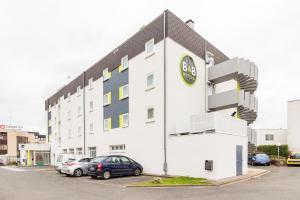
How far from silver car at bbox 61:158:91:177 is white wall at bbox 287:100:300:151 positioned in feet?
117

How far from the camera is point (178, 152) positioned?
61.3 feet

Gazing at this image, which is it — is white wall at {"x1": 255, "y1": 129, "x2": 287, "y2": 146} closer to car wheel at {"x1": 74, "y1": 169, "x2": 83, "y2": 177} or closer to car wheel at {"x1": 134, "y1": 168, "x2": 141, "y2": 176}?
car wheel at {"x1": 134, "y1": 168, "x2": 141, "y2": 176}

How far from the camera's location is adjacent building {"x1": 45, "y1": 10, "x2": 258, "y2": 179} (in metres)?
17.9

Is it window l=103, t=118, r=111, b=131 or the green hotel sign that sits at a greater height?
the green hotel sign

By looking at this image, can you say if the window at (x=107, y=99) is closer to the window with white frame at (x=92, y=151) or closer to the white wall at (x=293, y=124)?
the window with white frame at (x=92, y=151)

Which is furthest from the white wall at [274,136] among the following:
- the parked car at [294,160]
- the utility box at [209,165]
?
the utility box at [209,165]

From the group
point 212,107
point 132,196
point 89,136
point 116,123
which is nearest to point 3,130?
point 89,136

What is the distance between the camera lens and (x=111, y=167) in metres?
18.6

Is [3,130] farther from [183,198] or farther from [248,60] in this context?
[183,198]

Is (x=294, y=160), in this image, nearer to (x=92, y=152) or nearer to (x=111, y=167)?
(x=92, y=152)

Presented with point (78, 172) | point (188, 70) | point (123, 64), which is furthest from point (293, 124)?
point (78, 172)

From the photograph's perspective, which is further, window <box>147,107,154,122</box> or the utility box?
window <box>147,107,154,122</box>

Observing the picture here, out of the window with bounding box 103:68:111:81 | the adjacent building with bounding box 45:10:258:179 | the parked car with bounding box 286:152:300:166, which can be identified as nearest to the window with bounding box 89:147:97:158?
the adjacent building with bounding box 45:10:258:179

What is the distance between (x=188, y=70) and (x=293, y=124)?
103 ft
